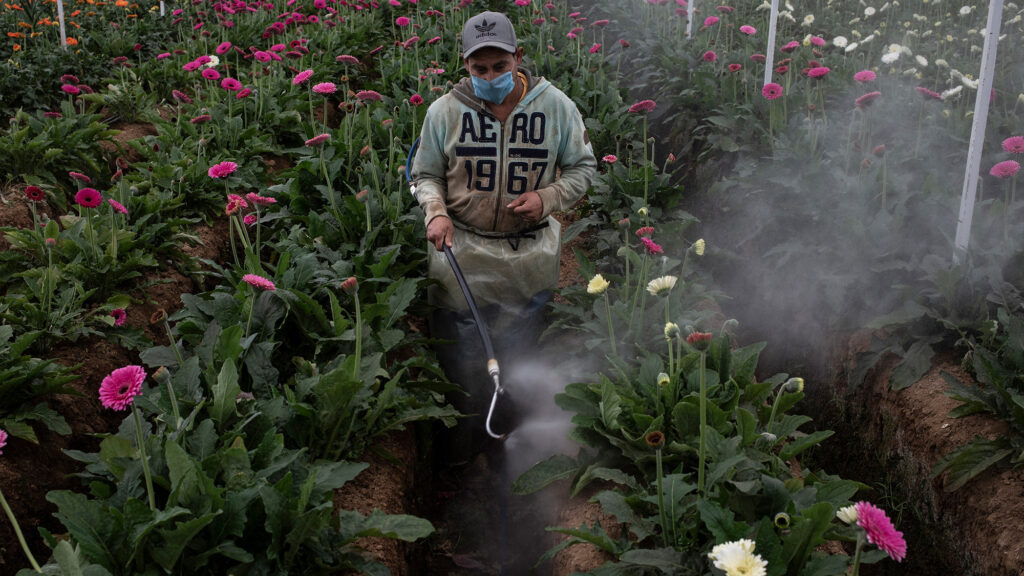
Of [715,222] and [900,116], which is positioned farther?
[900,116]

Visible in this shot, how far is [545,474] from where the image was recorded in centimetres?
297

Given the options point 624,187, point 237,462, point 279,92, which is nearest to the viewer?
point 237,462

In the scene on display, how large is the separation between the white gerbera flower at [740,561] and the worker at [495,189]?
1.83 metres

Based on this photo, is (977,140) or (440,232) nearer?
(440,232)

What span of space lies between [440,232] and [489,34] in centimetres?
78

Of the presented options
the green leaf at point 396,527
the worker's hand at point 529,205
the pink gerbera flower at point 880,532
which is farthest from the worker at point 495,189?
the pink gerbera flower at point 880,532

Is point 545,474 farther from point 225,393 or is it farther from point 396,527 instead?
point 225,393

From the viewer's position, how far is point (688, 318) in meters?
3.63

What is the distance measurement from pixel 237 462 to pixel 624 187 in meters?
3.31

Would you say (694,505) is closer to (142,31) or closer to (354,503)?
(354,503)

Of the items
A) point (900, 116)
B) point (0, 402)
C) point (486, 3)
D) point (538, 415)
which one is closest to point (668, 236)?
point (538, 415)

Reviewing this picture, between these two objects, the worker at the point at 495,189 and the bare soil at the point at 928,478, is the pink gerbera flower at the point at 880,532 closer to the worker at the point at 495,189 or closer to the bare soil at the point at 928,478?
the bare soil at the point at 928,478

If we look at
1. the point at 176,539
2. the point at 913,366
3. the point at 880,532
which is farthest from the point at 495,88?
the point at 880,532

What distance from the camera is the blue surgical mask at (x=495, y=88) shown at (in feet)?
11.0
